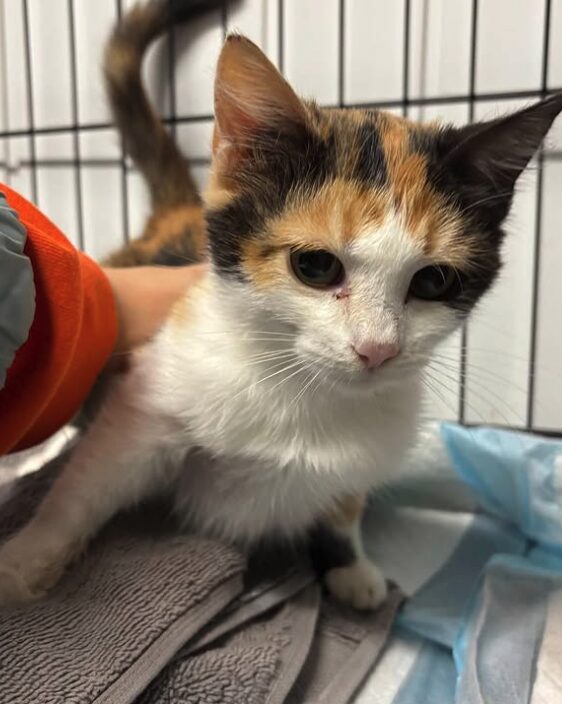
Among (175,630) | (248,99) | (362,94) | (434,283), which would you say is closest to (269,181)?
(248,99)

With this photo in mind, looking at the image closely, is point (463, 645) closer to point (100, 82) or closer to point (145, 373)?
point (145, 373)

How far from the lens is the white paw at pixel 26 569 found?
27.5 inches

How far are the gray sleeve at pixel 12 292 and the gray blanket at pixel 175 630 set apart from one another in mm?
242

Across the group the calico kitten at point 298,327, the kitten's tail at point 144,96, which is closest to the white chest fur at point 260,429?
the calico kitten at point 298,327

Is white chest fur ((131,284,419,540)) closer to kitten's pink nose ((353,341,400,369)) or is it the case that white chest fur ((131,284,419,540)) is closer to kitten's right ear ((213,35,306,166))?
kitten's pink nose ((353,341,400,369))

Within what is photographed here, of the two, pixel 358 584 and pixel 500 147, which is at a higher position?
pixel 500 147

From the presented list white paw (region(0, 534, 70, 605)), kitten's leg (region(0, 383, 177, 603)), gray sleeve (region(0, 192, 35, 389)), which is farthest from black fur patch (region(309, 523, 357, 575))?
gray sleeve (region(0, 192, 35, 389))

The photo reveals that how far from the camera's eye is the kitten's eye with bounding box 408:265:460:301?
66 cm

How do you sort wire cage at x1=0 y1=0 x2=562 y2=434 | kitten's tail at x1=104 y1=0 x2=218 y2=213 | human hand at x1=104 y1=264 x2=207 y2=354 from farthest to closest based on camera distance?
kitten's tail at x1=104 y1=0 x2=218 y2=213, wire cage at x1=0 y1=0 x2=562 y2=434, human hand at x1=104 y1=264 x2=207 y2=354

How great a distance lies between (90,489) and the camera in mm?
791

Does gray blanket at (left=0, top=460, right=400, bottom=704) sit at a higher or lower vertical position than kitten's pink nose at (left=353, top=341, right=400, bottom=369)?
lower

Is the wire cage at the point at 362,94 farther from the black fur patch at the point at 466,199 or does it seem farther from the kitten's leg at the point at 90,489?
the kitten's leg at the point at 90,489

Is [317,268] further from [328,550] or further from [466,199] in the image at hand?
[328,550]

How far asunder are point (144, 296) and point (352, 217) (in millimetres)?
478
